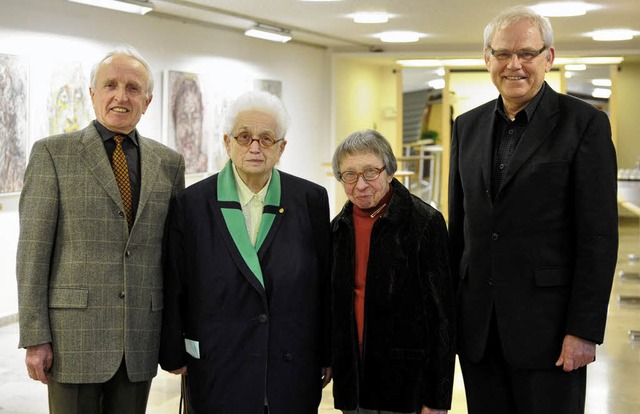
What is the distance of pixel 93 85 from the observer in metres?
2.89

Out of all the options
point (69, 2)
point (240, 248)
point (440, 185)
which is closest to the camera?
point (240, 248)

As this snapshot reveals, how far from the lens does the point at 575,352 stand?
272 cm

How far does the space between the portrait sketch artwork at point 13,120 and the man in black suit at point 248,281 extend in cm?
530

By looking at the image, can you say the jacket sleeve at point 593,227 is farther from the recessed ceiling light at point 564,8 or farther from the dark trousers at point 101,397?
the recessed ceiling light at point 564,8

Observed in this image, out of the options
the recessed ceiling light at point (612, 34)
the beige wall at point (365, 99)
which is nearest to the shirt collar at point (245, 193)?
the recessed ceiling light at point (612, 34)

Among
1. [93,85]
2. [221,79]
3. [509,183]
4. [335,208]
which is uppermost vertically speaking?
[221,79]

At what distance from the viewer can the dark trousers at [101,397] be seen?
2816 millimetres

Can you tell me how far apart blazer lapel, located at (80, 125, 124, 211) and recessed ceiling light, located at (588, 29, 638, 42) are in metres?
10.4

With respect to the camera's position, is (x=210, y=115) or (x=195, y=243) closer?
(x=195, y=243)

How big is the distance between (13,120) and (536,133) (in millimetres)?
6076

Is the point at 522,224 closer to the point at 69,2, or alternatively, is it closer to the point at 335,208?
the point at 69,2

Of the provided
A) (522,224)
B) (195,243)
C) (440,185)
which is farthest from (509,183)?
(440,185)

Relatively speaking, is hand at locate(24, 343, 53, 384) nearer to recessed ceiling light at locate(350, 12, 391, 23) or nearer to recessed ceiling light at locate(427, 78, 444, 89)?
recessed ceiling light at locate(350, 12, 391, 23)

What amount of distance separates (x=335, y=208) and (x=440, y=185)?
2638 mm
